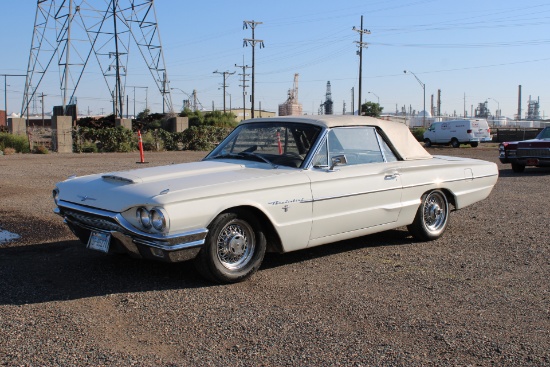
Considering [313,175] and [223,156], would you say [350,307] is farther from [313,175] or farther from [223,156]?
[223,156]

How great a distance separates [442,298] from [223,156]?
282 cm

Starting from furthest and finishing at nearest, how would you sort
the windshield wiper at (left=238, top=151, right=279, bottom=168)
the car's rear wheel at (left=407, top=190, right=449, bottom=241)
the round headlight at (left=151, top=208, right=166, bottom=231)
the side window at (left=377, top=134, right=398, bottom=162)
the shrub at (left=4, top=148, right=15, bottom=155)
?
the shrub at (left=4, top=148, right=15, bottom=155) → the car's rear wheel at (left=407, top=190, right=449, bottom=241) → the side window at (left=377, top=134, right=398, bottom=162) → the windshield wiper at (left=238, top=151, right=279, bottom=168) → the round headlight at (left=151, top=208, right=166, bottom=231)

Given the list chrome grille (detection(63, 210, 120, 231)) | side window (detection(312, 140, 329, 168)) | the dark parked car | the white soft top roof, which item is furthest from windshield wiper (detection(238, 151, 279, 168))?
the dark parked car

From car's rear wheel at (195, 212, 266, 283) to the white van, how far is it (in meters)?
34.8

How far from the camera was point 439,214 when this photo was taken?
735 centimetres

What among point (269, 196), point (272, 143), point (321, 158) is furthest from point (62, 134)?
point (269, 196)

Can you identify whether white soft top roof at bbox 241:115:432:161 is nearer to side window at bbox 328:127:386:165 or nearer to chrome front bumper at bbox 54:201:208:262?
side window at bbox 328:127:386:165

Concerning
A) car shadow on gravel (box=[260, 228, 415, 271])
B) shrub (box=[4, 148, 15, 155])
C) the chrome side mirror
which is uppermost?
shrub (box=[4, 148, 15, 155])

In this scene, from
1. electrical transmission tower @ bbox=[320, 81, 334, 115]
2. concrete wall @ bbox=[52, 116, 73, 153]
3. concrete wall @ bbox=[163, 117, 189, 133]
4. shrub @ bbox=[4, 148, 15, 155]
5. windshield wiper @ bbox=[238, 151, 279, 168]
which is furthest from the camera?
electrical transmission tower @ bbox=[320, 81, 334, 115]

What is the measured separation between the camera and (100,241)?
519 cm

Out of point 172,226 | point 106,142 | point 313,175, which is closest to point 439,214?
point 313,175

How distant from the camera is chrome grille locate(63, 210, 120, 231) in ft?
16.6

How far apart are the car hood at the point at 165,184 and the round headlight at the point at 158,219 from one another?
0.07 metres

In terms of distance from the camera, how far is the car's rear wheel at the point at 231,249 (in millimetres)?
5098
